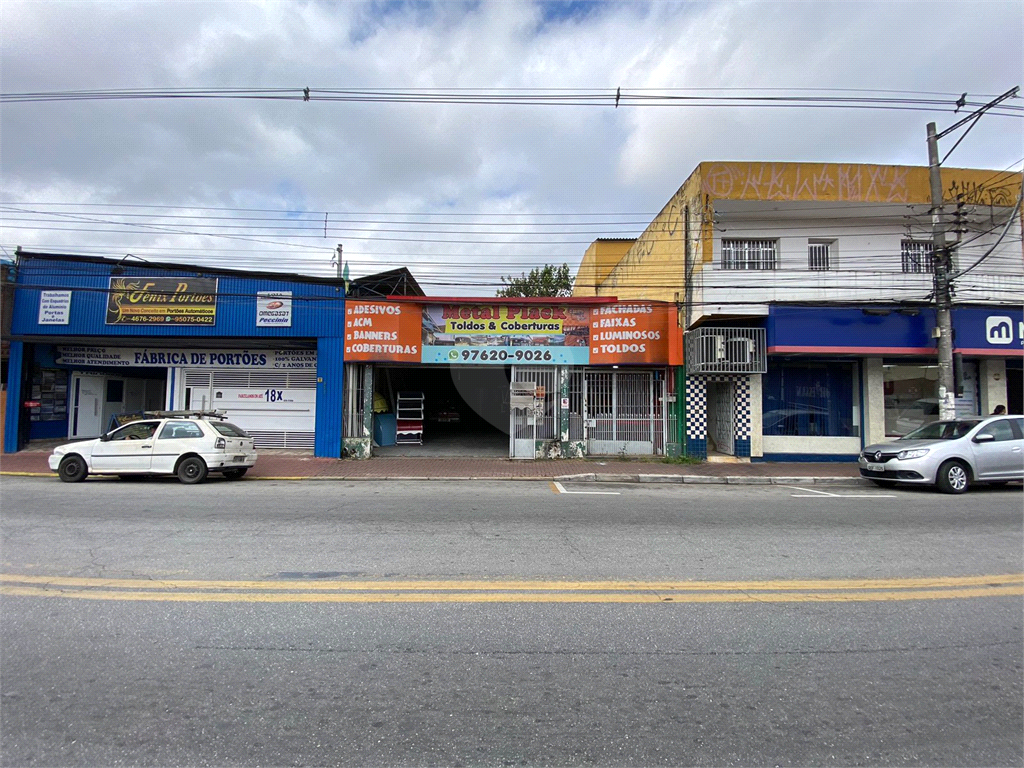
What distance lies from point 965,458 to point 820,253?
7.84 m

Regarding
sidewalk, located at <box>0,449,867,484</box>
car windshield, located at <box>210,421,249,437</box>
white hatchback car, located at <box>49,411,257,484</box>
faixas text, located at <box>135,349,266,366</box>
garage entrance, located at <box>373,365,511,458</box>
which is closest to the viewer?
white hatchback car, located at <box>49,411,257,484</box>

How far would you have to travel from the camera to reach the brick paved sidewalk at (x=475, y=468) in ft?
44.6

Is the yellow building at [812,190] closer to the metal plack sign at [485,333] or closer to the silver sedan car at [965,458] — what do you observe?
the metal plack sign at [485,333]

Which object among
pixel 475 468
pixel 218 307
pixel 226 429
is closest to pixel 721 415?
pixel 475 468

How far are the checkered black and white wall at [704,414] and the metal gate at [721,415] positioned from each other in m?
0.22

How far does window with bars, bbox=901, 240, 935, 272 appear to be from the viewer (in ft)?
53.7

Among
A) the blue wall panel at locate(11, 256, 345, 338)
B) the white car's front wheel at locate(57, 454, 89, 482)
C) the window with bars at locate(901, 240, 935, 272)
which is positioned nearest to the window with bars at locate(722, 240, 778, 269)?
the window with bars at locate(901, 240, 935, 272)

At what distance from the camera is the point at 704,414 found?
53.0 ft

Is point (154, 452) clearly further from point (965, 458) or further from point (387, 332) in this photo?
point (965, 458)

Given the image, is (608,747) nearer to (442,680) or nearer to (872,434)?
(442,680)

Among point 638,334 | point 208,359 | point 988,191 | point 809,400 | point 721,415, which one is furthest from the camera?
point 208,359

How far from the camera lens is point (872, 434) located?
16.3 meters

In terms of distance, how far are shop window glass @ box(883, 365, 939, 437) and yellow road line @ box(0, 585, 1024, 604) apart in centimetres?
1374

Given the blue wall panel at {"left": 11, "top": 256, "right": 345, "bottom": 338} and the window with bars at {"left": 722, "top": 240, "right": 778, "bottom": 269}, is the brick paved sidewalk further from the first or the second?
the window with bars at {"left": 722, "top": 240, "right": 778, "bottom": 269}
